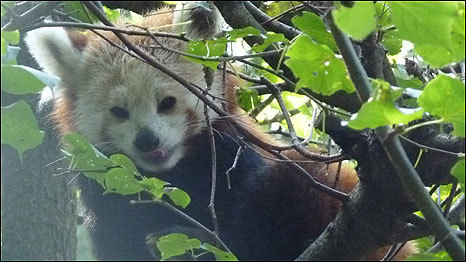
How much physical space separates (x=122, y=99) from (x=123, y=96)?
1 cm

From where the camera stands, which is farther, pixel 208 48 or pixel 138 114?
pixel 138 114

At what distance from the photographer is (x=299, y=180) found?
2.55m

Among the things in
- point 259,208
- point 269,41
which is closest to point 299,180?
point 259,208

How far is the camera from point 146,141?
8.48ft

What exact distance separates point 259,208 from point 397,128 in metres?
1.57

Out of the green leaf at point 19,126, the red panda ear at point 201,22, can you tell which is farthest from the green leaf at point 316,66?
the red panda ear at point 201,22

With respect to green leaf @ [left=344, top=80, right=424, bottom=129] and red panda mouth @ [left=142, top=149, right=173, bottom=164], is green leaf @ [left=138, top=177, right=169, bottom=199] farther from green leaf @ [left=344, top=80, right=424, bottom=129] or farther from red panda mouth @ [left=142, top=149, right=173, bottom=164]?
red panda mouth @ [left=142, top=149, right=173, bottom=164]

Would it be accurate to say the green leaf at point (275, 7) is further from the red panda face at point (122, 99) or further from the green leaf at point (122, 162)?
the red panda face at point (122, 99)

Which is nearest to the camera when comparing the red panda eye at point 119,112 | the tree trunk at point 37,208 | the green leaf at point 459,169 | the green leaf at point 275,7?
the green leaf at point 459,169

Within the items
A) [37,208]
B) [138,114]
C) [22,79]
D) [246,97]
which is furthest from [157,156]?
[22,79]

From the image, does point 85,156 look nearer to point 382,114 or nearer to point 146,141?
point 382,114

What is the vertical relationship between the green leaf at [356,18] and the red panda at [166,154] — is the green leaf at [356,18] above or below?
above

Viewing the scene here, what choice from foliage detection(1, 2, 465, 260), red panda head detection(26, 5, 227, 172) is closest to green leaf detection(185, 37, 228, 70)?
foliage detection(1, 2, 465, 260)

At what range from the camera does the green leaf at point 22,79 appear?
118 centimetres
